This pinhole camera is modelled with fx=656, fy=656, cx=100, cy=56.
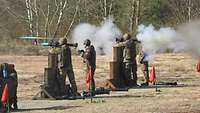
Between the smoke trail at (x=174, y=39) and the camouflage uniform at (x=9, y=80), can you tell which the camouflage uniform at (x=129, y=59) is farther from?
the camouflage uniform at (x=9, y=80)

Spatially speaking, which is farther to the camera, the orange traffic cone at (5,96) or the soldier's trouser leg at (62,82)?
the soldier's trouser leg at (62,82)

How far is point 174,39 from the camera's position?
29.6 m

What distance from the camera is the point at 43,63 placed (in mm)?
46219

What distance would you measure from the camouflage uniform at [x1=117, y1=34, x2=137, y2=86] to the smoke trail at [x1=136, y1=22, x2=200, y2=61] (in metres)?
1.35

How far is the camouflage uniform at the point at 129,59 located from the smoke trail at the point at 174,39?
135 centimetres

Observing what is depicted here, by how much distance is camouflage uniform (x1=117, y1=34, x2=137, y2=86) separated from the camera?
29.7 metres

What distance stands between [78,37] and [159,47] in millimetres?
3977

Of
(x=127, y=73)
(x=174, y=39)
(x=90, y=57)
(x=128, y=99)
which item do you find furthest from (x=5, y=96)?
(x=174, y=39)

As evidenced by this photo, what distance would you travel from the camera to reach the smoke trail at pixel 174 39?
2688 cm

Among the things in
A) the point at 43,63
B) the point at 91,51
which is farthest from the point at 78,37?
the point at 43,63

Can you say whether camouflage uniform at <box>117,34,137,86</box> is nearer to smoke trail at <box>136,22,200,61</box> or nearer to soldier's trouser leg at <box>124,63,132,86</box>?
soldier's trouser leg at <box>124,63,132,86</box>

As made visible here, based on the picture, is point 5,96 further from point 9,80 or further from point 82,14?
point 82,14

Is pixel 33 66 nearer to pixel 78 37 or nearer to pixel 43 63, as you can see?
pixel 43 63

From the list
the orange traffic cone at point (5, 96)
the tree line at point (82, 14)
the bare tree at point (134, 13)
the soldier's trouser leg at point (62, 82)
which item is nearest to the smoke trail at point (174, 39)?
the soldier's trouser leg at point (62, 82)
